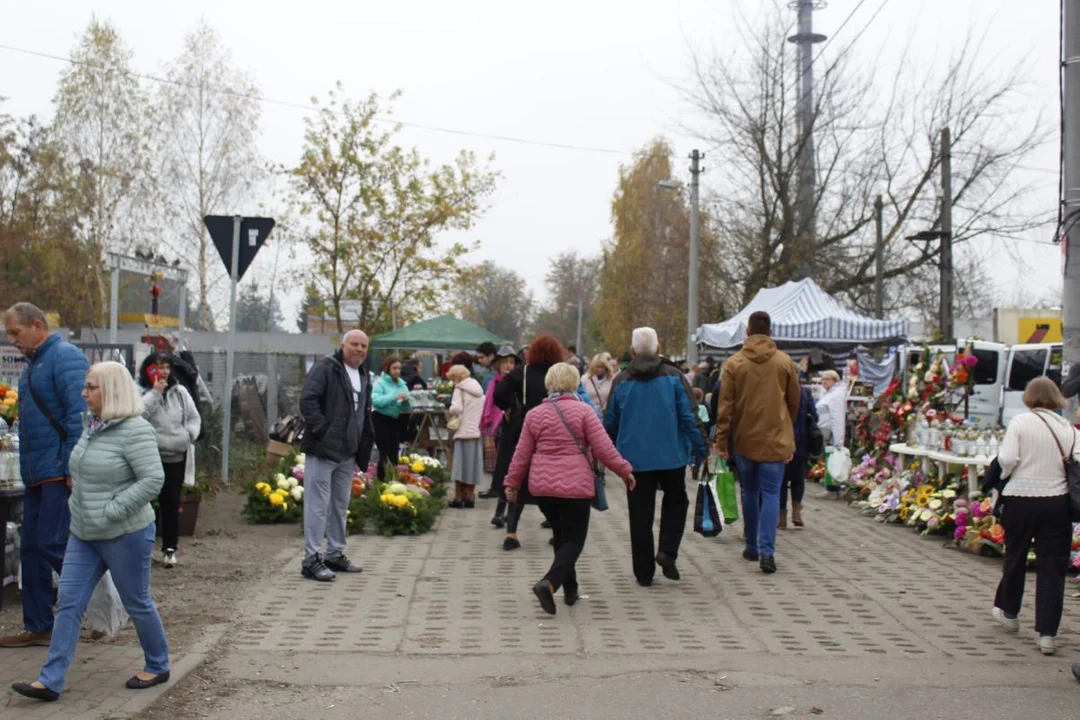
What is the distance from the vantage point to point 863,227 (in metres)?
35.2

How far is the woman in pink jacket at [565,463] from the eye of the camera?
7500mm

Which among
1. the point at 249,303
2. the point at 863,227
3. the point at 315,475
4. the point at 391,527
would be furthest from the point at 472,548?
the point at 249,303

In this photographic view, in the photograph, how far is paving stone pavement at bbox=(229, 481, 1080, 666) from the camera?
659cm

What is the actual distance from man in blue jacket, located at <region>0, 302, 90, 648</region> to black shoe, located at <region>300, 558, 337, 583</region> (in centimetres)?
236

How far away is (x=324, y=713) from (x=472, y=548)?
4975 mm

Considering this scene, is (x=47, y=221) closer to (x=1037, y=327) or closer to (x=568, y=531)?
(x=1037, y=327)

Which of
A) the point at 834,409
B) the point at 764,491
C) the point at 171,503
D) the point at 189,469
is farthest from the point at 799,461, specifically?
the point at 171,503

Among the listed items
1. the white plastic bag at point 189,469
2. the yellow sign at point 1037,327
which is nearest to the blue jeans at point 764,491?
the white plastic bag at point 189,469

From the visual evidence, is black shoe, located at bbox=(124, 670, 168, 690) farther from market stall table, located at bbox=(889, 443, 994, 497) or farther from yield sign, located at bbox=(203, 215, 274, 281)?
market stall table, located at bbox=(889, 443, 994, 497)

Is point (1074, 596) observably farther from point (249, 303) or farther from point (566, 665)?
point (249, 303)

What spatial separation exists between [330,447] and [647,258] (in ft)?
168

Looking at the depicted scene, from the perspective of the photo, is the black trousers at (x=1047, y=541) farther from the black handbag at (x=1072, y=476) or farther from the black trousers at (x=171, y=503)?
the black trousers at (x=171, y=503)

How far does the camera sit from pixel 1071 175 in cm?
909

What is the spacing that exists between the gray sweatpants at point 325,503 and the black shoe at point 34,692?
10.8ft
